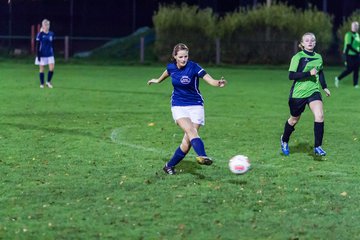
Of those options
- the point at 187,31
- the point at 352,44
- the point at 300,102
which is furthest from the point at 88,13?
the point at 300,102

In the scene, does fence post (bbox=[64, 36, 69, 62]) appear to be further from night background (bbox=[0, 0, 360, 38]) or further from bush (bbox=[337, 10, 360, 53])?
bush (bbox=[337, 10, 360, 53])

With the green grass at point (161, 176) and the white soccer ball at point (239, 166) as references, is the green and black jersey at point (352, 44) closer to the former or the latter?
the green grass at point (161, 176)

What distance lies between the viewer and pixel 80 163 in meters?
10.3

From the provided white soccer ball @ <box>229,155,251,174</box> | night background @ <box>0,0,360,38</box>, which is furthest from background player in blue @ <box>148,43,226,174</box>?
night background @ <box>0,0,360,38</box>

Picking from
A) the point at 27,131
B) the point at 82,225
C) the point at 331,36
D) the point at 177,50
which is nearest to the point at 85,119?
the point at 27,131

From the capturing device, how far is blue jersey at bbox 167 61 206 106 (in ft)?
31.5

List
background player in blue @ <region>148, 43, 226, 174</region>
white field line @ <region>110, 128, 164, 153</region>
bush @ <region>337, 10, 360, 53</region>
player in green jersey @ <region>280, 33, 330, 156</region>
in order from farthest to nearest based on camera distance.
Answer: bush @ <region>337, 10, 360, 53</region> < white field line @ <region>110, 128, 164, 153</region> < player in green jersey @ <region>280, 33, 330, 156</region> < background player in blue @ <region>148, 43, 226, 174</region>

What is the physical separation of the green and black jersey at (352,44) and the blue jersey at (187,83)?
14.7 meters

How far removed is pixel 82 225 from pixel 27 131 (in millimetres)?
6658

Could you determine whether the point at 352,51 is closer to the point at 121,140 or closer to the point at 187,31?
the point at 121,140

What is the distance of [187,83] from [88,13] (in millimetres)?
31433

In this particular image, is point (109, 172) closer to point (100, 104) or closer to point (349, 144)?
point (349, 144)

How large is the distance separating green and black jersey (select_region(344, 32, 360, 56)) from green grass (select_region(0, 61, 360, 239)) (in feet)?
17.3

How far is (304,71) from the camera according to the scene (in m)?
11.1
